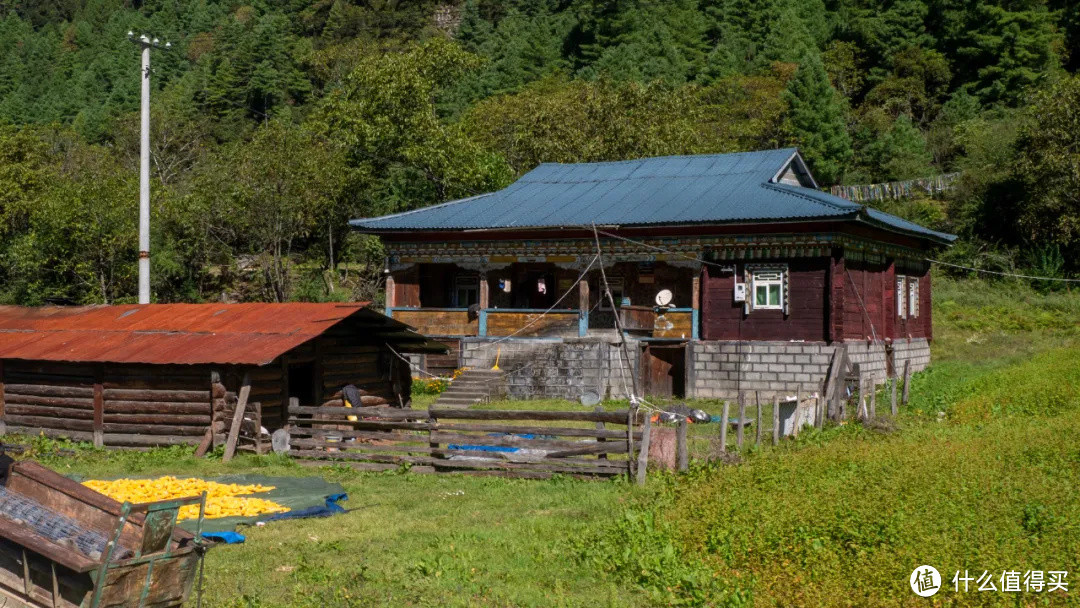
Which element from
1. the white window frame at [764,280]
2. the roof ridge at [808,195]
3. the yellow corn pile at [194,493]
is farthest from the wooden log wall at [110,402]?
the roof ridge at [808,195]

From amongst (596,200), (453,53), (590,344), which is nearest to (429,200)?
(453,53)

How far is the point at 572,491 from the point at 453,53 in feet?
123

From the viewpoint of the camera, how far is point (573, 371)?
1205 inches

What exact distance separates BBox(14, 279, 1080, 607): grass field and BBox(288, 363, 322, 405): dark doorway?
367 centimetres

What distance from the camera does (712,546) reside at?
11.2m

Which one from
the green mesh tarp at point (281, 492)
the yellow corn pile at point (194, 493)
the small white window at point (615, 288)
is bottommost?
the green mesh tarp at point (281, 492)

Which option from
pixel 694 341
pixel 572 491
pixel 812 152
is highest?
pixel 812 152

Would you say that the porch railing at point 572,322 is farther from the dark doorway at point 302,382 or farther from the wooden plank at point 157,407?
the wooden plank at point 157,407

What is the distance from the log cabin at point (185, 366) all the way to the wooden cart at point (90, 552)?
10.6 metres

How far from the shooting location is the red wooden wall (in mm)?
29984

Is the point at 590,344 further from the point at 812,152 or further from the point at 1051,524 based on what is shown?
the point at 812,152

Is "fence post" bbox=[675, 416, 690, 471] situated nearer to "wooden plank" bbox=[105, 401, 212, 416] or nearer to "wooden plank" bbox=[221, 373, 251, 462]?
"wooden plank" bbox=[221, 373, 251, 462]

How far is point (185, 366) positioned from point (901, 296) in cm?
2373

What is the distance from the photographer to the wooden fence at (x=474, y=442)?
54.6 feet
